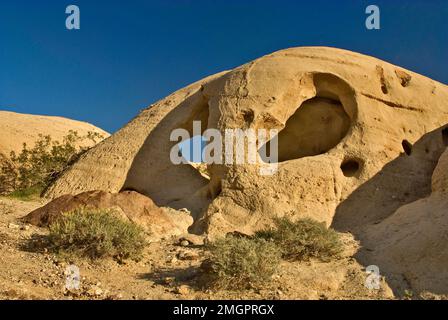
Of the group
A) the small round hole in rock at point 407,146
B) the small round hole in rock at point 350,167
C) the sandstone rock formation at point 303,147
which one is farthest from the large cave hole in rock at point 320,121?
the small round hole in rock at point 407,146

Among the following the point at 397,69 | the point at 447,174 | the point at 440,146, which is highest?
the point at 397,69

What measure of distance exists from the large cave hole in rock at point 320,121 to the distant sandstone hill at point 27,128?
11.4 meters

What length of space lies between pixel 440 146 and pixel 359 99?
2.00 meters

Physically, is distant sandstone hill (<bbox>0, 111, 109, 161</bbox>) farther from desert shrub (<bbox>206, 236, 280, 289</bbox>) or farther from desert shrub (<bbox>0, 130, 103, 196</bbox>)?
desert shrub (<bbox>206, 236, 280, 289</bbox>)

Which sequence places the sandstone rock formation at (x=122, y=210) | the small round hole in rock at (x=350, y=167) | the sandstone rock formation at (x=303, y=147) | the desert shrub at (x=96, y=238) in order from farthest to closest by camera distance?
the small round hole in rock at (x=350, y=167) < the sandstone rock formation at (x=303, y=147) < the sandstone rock formation at (x=122, y=210) < the desert shrub at (x=96, y=238)

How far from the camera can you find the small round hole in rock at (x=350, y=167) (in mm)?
11170

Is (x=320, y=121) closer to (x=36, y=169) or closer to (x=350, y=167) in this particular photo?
(x=350, y=167)

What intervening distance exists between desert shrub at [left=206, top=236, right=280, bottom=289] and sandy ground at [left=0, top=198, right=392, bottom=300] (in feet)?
0.40

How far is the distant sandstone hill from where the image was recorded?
2079 centimetres

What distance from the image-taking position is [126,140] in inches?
535

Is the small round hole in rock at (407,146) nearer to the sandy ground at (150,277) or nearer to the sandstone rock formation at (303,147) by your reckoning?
the sandstone rock formation at (303,147)
